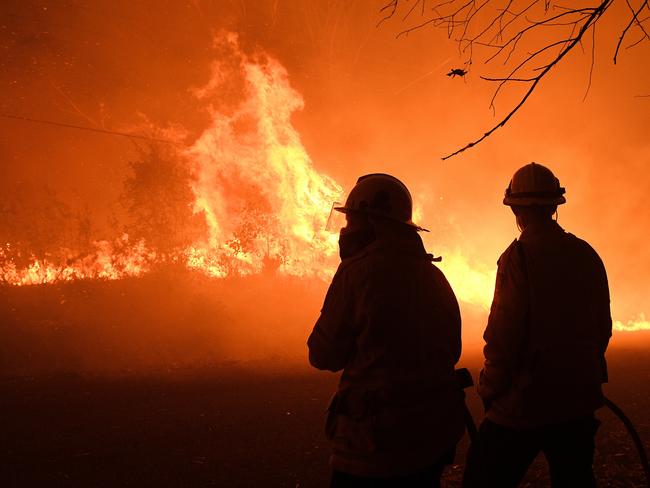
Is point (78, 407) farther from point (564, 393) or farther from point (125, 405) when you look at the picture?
point (564, 393)

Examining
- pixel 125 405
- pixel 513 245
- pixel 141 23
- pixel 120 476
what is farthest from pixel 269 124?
pixel 513 245

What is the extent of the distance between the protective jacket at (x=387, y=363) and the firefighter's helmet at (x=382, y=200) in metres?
0.19

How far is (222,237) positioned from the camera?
19.1m

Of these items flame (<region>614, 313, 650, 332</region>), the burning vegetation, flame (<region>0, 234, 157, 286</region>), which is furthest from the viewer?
flame (<region>614, 313, 650, 332</region>)

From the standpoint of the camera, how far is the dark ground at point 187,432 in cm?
429

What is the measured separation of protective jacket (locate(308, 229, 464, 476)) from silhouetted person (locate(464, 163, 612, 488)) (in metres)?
0.37

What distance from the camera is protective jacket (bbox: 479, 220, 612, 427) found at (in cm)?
215

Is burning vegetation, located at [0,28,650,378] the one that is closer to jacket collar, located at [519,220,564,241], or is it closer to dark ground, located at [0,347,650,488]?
dark ground, located at [0,347,650,488]

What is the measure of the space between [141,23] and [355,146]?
14.1 m

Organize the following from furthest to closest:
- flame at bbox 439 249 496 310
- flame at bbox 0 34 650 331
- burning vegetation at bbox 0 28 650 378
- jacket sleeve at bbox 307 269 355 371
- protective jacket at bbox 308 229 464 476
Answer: flame at bbox 439 249 496 310 < flame at bbox 0 34 650 331 < burning vegetation at bbox 0 28 650 378 < jacket sleeve at bbox 307 269 355 371 < protective jacket at bbox 308 229 464 476

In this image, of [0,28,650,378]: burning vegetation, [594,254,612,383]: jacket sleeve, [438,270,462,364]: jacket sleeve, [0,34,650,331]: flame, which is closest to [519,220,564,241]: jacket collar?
[594,254,612,383]: jacket sleeve

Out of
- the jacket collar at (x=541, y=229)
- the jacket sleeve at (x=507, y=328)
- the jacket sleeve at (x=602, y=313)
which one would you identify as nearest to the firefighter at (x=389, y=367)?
the jacket sleeve at (x=507, y=328)

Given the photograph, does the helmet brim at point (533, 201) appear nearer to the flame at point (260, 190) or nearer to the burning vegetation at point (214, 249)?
the burning vegetation at point (214, 249)

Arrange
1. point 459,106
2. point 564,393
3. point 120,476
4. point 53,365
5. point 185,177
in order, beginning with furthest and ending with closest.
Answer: point 459,106
point 185,177
point 53,365
point 120,476
point 564,393
